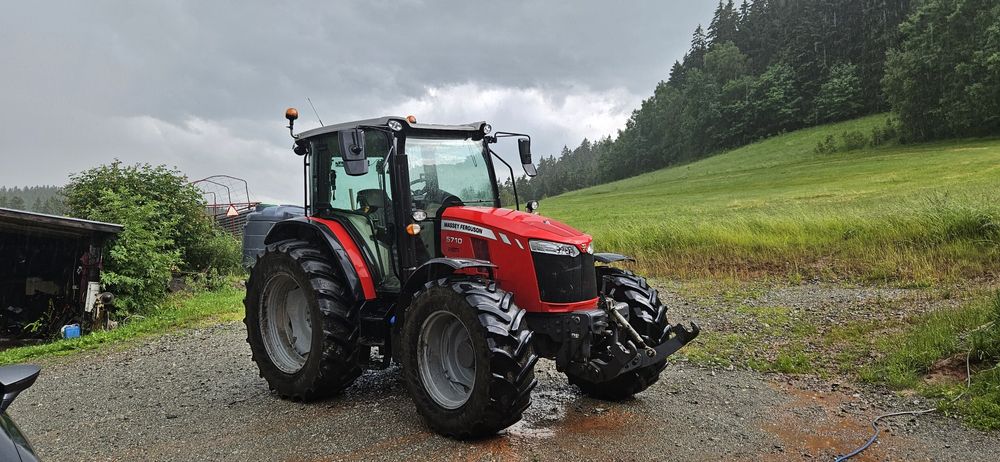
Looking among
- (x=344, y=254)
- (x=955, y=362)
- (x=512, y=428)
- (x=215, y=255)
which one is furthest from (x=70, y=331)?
(x=955, y=362)

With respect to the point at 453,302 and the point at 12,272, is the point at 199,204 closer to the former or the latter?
the point at 12,272

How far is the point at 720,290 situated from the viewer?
37.0 ft

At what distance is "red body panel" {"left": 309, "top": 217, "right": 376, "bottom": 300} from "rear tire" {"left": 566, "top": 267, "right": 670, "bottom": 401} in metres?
1.93

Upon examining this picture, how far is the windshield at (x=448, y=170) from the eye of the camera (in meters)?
5.36

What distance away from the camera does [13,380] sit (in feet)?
7.94

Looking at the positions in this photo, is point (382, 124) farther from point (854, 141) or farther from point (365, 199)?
point (854, 141)

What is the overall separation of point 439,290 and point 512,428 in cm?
120

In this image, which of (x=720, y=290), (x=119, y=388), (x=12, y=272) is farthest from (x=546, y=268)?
(x=12, y=272)

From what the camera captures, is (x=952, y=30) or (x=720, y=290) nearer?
(x=720, y=290)

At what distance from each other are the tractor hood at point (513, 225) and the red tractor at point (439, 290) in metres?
0.01

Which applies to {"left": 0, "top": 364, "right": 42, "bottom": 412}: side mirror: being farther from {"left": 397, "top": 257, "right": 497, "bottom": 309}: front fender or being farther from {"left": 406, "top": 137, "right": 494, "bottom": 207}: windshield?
{"left": 406, "top": 137, "right": 494, "bottom": 207}: windshield

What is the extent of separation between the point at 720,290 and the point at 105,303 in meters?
11.1

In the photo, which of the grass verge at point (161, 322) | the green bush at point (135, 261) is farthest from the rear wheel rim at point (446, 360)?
the green bush at point (135, 261)

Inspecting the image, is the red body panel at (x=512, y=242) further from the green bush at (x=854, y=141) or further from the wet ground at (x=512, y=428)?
the green bush at (x=854, y=141)
